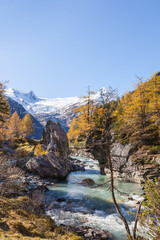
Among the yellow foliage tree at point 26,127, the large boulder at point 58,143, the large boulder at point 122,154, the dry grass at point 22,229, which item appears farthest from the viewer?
the yellow foliage tree at point 26,127

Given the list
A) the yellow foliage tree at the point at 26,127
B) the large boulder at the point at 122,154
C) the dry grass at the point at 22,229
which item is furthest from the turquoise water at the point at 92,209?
the yellow foliage tree at the point at 26,127

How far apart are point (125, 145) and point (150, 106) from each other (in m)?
7.18

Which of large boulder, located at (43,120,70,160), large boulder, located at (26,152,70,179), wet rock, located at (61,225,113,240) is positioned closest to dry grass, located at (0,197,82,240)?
wet rock, located at (61,225,113,240)

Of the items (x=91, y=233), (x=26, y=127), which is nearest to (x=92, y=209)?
(x=91, y=233)

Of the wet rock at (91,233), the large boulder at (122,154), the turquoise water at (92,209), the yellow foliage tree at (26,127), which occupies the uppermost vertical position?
the yellow foliage tree at (26,127)

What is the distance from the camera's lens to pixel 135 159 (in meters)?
20.3

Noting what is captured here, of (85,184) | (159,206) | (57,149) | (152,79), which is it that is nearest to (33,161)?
(57,149)

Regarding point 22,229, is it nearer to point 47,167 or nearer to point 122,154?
point 47,167

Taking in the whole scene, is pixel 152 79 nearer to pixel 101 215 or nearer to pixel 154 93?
pixel 154 93

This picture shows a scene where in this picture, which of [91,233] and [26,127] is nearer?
[91,233]

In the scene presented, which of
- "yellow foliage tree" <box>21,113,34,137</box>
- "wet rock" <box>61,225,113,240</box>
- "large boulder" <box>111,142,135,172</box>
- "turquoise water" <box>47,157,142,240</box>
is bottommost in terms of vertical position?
"turquoise water" <box>47,157,142,240</box>

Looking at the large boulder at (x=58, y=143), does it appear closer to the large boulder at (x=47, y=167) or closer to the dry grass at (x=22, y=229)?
the large boulder at (x=47, y=167)

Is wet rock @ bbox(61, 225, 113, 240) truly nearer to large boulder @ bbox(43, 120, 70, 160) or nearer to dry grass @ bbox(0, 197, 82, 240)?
dry grass @ bbox(0, 197, 82, 240)

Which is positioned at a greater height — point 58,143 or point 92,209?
point 58,143
